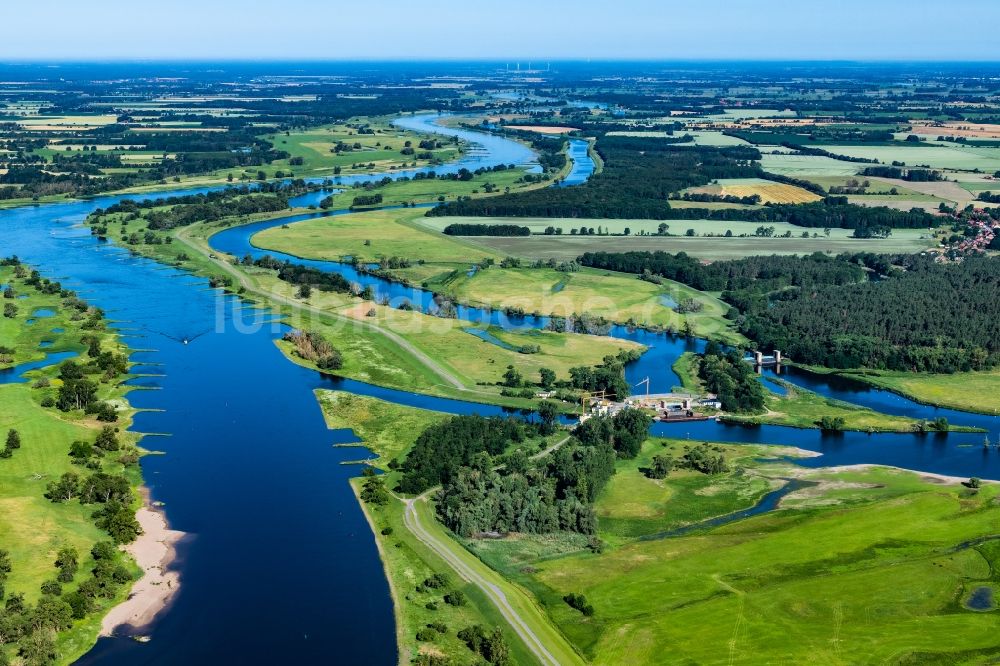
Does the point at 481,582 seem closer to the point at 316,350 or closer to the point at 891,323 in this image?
the point at 316,350

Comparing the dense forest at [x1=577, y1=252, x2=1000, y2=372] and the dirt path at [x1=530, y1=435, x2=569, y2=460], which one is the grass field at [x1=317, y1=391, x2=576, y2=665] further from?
the dense forest at [x1=577, y1=252, x2=1000, y2=372]

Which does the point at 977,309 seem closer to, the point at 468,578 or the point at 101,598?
the point at 468,578

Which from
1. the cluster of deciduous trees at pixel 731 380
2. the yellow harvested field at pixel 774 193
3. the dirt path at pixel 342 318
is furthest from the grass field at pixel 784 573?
the yellow harvested field at pixel 774 193

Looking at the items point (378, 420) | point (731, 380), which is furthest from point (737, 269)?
point (378, 420)

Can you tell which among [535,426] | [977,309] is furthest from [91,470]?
[977,309]

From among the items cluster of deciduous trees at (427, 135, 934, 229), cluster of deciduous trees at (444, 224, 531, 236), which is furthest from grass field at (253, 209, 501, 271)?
cluster of deciduous trees at (427, 135, 934, 229)

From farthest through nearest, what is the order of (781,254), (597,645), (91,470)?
(781,254) < (91,470) < (597,645)
